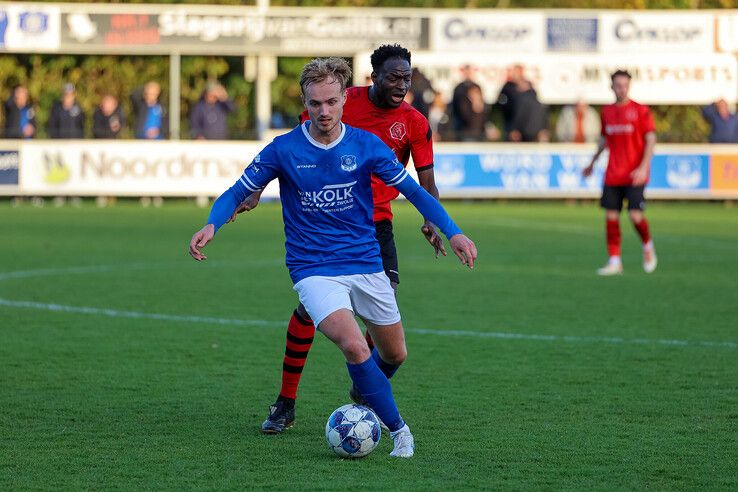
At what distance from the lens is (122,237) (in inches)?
719

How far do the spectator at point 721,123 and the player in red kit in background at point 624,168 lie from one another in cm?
1195

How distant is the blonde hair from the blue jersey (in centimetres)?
27

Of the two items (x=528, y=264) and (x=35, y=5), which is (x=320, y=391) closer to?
(x=528, y=264)

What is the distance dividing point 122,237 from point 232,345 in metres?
9.11

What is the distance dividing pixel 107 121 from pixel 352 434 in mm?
20008

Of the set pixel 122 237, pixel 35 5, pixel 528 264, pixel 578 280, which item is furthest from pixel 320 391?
pixel 35 5

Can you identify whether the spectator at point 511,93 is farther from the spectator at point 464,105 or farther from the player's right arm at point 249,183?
the player's right arm at point 249,183

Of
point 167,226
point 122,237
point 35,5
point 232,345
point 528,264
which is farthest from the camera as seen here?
point 35,5

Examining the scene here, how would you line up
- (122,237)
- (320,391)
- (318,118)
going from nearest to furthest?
(318,118) → (320,391) → (122,237)

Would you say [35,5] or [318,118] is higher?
[35,5]

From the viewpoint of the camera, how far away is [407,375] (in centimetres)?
834

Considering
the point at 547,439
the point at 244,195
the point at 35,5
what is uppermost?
the point at 35,5

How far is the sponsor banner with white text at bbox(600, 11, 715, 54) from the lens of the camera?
2973 centimetres

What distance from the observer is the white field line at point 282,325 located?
975cm
